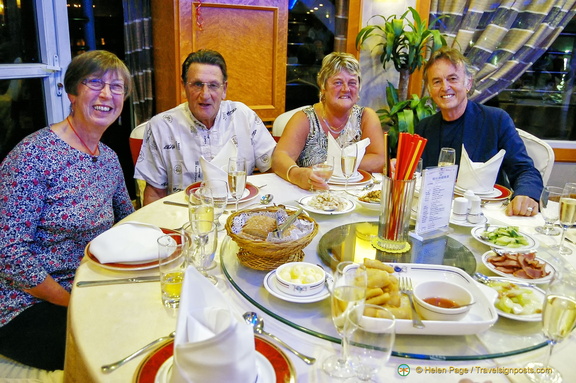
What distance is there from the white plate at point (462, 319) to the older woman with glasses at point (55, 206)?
0.99 meters

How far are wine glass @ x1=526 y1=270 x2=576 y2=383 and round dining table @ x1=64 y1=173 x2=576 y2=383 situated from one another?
0.08 ft

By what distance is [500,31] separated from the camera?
358 cm

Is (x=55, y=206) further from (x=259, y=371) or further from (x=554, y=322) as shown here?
(x=554, y=322)

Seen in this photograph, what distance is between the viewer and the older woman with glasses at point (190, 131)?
2.32 m

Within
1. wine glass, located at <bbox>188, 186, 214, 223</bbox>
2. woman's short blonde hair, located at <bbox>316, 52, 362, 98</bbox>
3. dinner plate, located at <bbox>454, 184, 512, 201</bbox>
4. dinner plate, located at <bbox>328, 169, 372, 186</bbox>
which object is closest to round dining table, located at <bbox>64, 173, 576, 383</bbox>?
wine glass, located at <bbox>188, 186, 214, 223</bbox>

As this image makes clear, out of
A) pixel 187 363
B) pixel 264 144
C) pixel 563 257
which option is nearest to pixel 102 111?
pixel 264 144

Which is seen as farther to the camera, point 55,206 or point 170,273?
point 55,206

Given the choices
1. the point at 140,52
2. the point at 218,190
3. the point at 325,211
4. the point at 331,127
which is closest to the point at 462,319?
the point at 325,211

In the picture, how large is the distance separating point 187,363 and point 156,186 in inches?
71.4

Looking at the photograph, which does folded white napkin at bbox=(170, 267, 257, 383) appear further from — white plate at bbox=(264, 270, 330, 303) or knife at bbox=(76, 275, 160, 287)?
knife at bbox=(76, 275, 160, 287)

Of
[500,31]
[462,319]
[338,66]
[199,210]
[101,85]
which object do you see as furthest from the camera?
[500,31]

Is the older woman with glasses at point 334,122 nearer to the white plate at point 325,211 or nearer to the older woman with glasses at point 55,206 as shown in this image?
the white plate at point 325,211

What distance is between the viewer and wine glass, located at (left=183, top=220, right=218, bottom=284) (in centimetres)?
121

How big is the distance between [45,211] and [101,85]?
0.52 m
